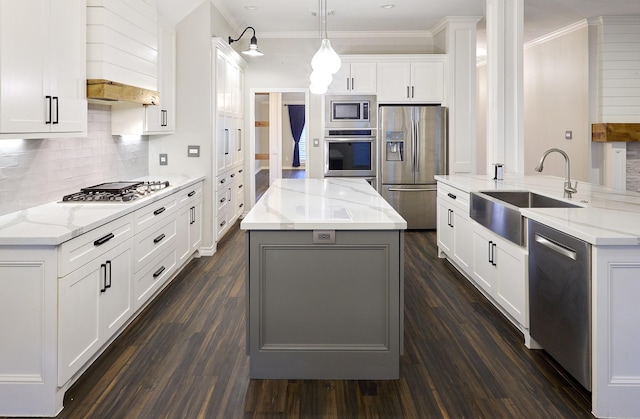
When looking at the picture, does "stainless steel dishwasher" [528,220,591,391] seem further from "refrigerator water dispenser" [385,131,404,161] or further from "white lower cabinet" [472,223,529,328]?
"refrigerator water dispenser" [385,131,404,161]

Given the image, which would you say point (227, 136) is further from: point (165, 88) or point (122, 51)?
point (122, 51)

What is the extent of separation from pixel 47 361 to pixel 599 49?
7.28 metres

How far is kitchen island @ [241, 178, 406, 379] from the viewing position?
258 cm

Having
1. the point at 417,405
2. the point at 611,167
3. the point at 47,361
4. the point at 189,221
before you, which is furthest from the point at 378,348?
the point at 611,167

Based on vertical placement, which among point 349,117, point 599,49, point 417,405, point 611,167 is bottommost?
point 417,405

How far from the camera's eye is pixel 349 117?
6.88 m

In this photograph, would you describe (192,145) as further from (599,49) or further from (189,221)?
(599,49)

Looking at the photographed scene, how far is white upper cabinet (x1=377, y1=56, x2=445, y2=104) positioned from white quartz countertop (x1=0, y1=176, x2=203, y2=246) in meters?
4.24

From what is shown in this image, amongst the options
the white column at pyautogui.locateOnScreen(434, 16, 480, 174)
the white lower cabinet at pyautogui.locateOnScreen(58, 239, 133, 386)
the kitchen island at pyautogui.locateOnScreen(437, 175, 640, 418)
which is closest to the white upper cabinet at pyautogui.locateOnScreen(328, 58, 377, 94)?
the white column at pyautogui.locateOnScreen(434, 16, 480, 174)

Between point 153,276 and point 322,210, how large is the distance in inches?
Result: 62.8

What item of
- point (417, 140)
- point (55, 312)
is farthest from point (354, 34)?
point (55, 312)

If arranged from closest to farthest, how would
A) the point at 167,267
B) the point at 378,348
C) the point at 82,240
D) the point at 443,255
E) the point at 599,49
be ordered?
the point at 82,240
the point at 378,348
the point at 167,267
the point at 443,255
the point at 599,49

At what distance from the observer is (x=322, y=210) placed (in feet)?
9.59

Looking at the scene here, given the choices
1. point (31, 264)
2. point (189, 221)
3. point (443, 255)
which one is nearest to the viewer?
point (31, 264)
